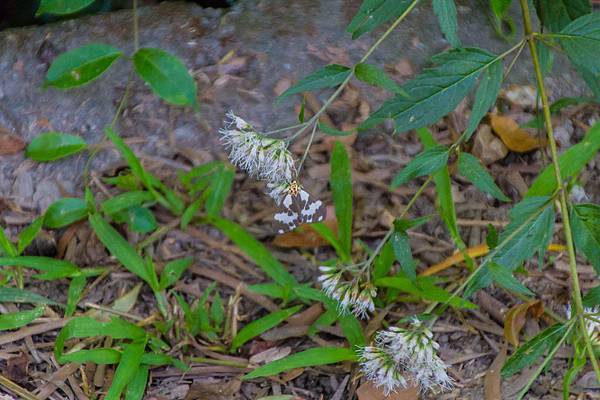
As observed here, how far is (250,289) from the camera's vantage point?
163cm

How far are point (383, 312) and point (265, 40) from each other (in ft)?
2.61

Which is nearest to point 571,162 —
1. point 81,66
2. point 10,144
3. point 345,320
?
point 345,320

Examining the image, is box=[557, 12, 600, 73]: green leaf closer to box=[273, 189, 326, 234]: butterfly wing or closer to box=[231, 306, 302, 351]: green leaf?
box=[273, 189, 326, 234]: butterfly wing

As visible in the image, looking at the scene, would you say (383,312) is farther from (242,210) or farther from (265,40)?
(265,40)

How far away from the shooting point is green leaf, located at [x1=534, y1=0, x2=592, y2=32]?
4.46ft

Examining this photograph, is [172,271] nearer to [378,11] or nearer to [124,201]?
[124,201]

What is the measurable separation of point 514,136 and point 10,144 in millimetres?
1208

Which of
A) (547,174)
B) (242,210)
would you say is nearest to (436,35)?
(547,174)

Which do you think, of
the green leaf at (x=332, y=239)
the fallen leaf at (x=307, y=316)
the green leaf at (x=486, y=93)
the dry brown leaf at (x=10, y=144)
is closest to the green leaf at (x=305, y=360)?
the fallen leaf at (x=307, y=316)

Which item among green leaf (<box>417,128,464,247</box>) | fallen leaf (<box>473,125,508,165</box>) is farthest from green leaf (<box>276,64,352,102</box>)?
fallen leaf (<box>473,125,508,165</box>)

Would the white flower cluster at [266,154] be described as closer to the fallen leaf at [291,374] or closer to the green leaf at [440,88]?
the green leaf at [440,88]

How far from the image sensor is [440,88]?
1.19 m

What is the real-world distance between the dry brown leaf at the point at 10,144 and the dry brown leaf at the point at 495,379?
1.20 meters

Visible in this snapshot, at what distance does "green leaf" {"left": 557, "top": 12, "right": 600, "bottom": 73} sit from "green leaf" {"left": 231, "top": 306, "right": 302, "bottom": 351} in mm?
769
